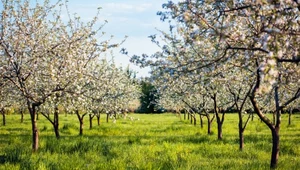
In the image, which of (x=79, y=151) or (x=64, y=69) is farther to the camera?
(x=79, y=151)

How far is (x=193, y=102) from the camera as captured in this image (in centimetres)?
2500

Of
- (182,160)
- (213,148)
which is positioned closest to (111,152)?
(182,160)

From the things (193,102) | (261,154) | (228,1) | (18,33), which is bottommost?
(261,154)

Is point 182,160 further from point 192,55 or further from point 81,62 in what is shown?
point 81,62

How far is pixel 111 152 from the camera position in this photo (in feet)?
43.4

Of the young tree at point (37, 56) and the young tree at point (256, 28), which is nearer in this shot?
the young tree at point (256, 28)

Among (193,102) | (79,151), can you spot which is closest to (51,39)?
(79,151)

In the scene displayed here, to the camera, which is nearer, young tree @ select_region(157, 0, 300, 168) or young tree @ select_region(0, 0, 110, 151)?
young tree @ select_region(157, 0, 300, 168)

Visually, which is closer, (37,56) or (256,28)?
(256,28)

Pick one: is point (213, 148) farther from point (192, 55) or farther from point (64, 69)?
point (64, 69)

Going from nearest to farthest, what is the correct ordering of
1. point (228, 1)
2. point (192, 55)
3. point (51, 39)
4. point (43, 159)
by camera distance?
point (228, 1) < point (43, 159) < point (192, 55) < point (51, 39)

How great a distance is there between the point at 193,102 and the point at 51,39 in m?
13.0

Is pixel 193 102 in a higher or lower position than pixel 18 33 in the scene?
lower

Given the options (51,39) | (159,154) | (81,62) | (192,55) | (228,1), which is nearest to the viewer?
(228,1)
